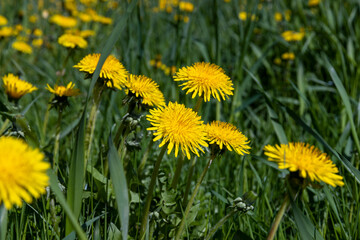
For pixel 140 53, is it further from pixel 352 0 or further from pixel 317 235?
pixel 352 0

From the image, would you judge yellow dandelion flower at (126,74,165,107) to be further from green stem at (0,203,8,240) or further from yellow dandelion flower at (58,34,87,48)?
yellow dandelion flower at (58,34,87,48)

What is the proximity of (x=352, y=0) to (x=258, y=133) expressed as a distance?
6.63ft

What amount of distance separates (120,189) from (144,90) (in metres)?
0.37

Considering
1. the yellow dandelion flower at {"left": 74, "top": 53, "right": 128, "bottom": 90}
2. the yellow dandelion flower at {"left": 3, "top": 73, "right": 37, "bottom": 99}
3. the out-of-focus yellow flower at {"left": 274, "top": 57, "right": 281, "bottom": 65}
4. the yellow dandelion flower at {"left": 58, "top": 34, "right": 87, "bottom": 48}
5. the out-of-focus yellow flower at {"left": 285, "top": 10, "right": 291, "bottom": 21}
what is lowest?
the yellow dandelion flower at {"left": 3, "top": 73, "right": 37, "bottom": 99}

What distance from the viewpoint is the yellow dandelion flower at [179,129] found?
3.18ft

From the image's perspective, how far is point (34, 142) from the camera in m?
1.08

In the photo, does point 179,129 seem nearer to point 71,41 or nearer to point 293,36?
point 71,41

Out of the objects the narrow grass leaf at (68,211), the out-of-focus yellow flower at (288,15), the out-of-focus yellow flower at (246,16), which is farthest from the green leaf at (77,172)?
the out-of-focus yellow flower at (288,15)

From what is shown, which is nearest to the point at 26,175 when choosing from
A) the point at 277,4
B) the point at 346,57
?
the point at 346,57

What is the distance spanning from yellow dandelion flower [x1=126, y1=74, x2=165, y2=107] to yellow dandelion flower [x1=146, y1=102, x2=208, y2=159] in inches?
4.3

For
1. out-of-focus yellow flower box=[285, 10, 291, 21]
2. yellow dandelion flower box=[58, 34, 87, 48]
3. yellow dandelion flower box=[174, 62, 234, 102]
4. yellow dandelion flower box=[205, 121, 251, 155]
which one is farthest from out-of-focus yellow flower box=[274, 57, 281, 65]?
yellow dandelion flower box=[205, 121, 251, 155]

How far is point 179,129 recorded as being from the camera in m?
0.98

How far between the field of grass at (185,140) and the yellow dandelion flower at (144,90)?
29 millimetres

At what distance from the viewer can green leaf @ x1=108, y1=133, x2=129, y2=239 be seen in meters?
0.83
